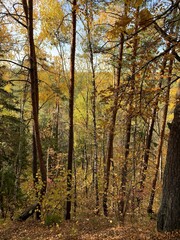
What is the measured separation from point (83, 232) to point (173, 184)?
9.44 ft

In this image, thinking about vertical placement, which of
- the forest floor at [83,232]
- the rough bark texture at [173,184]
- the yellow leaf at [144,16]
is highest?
the yellow leaf at [144,16]

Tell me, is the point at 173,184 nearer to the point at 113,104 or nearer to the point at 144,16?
the point at 113,104

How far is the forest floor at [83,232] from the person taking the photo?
4570 mm

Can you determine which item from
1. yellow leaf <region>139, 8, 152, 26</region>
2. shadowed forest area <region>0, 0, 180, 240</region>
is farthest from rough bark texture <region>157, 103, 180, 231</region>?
yellow leaf <region>139, 8, 152, 26</region>

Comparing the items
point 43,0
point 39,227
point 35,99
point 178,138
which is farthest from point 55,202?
point 43,0

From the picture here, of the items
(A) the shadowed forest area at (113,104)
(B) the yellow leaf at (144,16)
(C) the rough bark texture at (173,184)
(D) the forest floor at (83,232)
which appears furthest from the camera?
(D) the forest floor at (83,232)

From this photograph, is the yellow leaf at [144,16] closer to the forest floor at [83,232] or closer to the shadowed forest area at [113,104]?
the shadowed forest area at [113,104]

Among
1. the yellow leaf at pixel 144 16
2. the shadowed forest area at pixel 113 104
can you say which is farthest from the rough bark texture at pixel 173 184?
the yellow leaf at pixel 144 16

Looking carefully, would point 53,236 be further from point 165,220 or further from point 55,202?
point 165,220

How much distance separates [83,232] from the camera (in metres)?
5.71

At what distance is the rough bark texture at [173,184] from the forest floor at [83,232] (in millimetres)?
241

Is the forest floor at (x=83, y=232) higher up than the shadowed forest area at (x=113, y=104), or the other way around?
the shadowed forest area at (x=113, y=104)

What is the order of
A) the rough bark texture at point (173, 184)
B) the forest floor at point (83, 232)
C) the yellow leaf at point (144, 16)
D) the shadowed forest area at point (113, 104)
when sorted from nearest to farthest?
the yellow leaf at point (144, 16), the shadowed forest area at point (113, 104), the rough bark texture at point (173, 184), the forest floor at point (83, 232)

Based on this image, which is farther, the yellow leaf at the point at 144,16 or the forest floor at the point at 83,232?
the forest floor at the point at 83,232
